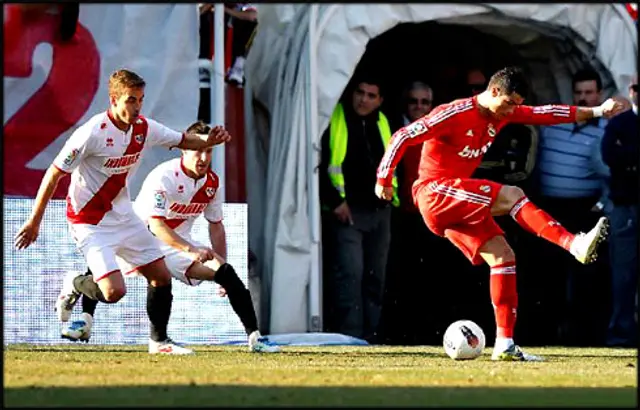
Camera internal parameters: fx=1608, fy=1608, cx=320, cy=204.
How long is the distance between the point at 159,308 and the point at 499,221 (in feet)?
18.3

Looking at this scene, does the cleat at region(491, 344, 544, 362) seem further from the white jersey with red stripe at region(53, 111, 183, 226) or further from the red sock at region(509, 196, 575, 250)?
the white jersey with red stripe at region(53, 111, 183, 226)

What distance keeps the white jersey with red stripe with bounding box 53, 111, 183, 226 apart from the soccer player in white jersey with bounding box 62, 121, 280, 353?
65 cm

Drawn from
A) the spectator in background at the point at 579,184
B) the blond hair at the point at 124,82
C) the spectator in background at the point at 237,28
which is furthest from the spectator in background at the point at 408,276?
the blond hair at the point at 124,82

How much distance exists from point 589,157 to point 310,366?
6.13m

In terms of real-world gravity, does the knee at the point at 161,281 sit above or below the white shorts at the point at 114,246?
below

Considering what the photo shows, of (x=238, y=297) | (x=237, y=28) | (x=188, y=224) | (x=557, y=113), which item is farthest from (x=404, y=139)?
(x=237, y=28)

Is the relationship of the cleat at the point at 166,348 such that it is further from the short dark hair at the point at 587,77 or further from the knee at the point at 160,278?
the short dark hair at the point at 587,77

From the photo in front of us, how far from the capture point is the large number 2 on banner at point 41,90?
1254 cm

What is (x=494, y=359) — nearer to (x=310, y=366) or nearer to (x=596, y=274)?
(x=310, y=366)

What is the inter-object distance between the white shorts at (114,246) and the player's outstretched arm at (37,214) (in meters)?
0.66

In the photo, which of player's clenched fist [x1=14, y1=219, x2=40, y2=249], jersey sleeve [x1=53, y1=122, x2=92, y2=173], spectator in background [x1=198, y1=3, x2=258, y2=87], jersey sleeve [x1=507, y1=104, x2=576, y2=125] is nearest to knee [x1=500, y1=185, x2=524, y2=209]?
jersey sleeve [x1=507, y1=104, x2=576, y2=125]

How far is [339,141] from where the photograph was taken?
1402 centimetres

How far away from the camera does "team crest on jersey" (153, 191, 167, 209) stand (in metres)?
11.4

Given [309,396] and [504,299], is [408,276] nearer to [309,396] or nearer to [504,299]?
[504,299]
